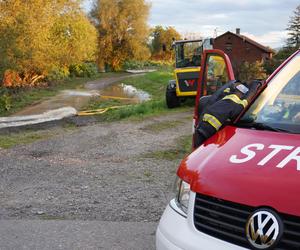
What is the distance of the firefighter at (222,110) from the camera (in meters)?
3.95

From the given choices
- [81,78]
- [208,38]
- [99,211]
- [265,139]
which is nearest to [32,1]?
[208,38]

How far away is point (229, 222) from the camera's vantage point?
264 cm

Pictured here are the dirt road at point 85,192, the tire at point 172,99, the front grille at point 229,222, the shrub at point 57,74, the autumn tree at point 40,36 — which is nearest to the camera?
the front grille at point 229,222

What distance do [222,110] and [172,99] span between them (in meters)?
14.5

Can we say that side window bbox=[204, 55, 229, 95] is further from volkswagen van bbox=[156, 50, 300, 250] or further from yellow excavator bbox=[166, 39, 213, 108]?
yellow excavator bbox=[166, 39, 213, 108]

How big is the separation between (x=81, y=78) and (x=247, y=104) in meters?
46.0

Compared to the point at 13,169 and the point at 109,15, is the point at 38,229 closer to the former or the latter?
the point at 13,169

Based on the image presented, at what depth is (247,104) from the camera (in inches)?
154

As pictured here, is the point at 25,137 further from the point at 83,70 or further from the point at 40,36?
the point at 83,70

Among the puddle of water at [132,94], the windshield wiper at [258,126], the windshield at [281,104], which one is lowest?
the puddle of water at [132,94]

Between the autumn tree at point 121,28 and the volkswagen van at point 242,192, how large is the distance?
6175 centimetres

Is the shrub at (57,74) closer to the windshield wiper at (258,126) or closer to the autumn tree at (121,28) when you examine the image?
the autumn tree at (121,28)

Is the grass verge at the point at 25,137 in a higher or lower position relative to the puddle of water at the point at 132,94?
higher

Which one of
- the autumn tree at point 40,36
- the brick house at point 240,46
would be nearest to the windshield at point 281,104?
the autumn tree at point 40,36
